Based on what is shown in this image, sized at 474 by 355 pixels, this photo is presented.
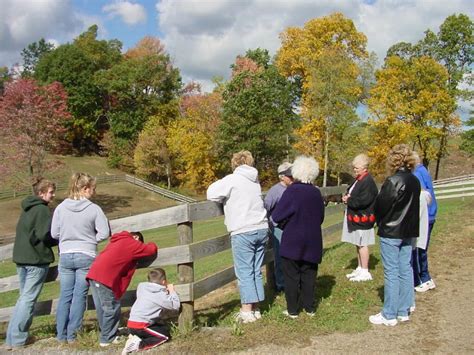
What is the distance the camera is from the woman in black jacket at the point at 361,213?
6.90 m

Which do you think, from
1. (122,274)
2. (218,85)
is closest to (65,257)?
(122,274)

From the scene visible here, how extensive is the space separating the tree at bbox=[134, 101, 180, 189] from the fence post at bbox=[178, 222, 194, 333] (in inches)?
1632

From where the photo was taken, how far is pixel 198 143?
44125mm

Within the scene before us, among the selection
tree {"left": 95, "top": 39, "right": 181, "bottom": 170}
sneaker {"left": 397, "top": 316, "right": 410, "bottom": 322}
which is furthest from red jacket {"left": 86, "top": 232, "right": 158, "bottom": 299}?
tree {"left": 95, "top": 39, "right": 181, "bottom": 170}

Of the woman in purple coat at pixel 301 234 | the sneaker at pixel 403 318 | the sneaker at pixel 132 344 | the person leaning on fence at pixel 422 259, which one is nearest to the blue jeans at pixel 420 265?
the person leaning on fence at pixel 422 259

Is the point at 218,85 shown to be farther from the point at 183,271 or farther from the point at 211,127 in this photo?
the point at 183,271

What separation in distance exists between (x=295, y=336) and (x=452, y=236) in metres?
6.78

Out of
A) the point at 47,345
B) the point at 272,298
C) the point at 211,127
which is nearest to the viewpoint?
the point at 47,345

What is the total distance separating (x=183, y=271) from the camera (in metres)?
5.46

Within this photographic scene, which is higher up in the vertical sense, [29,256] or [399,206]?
[399,206]

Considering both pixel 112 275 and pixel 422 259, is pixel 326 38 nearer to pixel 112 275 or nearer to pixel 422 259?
pixel 422 259

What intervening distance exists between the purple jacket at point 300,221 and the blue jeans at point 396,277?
0.78 m

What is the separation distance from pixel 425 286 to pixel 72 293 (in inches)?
186

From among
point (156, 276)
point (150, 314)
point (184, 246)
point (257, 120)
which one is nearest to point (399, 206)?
point (184, 246)
